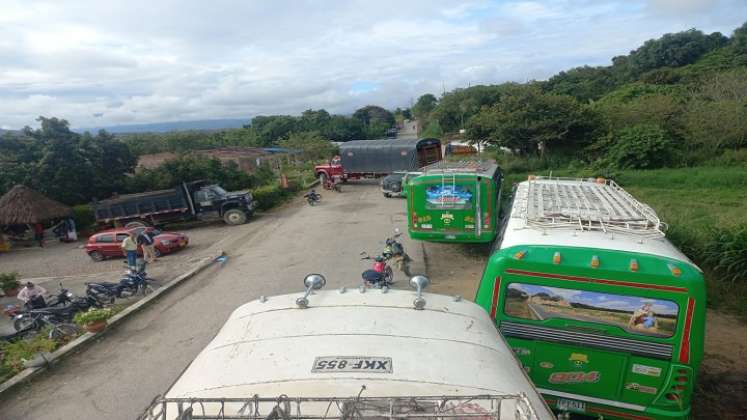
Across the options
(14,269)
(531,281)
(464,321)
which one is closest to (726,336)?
(531,281)

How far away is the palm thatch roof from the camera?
18656 millimetres

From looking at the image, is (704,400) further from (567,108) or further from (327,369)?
(567,108)

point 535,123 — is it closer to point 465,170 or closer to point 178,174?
point 465,170

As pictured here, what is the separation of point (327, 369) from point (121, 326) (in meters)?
8.45

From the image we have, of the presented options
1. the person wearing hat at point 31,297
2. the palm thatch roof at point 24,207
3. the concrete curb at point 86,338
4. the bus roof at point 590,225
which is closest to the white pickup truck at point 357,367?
the bus roof at point 590,225

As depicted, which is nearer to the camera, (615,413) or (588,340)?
(588,340)

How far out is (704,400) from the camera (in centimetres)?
610

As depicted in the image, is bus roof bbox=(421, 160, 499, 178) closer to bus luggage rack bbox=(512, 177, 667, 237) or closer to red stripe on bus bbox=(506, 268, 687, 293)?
bus luggage rack bbox=(512, 177, 667, 237)

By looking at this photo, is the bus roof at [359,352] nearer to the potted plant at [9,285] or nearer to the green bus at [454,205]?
the green bus at [454,205]

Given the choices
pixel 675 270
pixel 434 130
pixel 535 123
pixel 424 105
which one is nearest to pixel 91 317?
pixel 675 270

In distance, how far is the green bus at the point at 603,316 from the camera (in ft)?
14.5

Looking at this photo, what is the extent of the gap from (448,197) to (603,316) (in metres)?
6.53

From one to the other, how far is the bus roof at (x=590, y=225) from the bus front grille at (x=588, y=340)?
963mm

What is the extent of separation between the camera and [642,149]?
70.4ft
